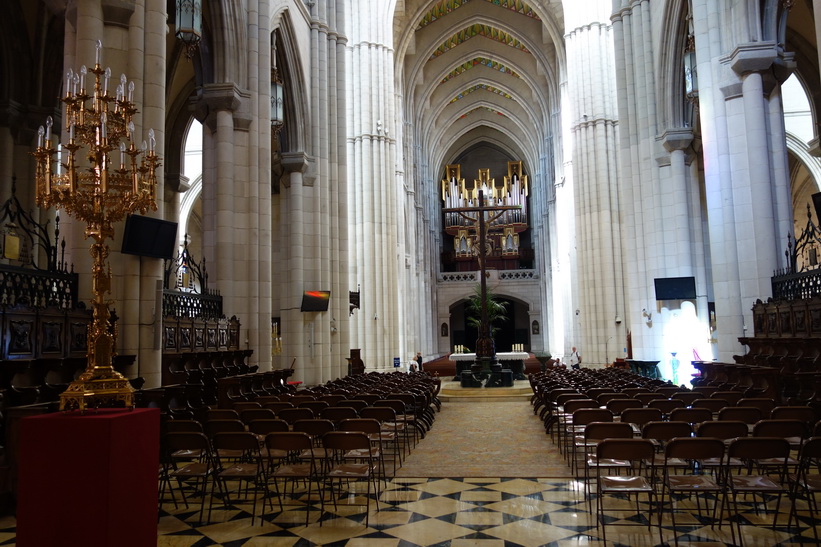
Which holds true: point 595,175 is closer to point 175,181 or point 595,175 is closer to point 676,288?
point 676,288

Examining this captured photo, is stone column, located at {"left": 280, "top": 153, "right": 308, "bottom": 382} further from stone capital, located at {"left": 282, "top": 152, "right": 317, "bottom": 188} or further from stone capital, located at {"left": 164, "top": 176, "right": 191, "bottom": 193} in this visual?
stone capital, located at {"left": 164, "top": 176, "right": 191, "bottom": 193}

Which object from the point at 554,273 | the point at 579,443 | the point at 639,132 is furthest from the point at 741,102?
the point at 554,273

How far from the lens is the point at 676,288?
17.8 meters

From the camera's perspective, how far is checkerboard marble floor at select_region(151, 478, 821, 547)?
5.00 metres

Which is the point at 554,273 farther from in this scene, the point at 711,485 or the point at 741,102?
the point at 711,485

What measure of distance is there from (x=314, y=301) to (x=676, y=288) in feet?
33.1

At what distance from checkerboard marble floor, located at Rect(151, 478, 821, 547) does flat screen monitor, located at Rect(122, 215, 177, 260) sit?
13.5 feet

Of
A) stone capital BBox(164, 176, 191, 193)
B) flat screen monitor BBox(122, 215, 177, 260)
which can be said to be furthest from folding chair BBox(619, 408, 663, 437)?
stone capital BBox(164, 176, 191, 193)

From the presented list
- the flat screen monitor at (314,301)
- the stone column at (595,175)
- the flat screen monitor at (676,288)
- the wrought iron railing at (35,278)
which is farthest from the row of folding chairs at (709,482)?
the stone column at (595,175)

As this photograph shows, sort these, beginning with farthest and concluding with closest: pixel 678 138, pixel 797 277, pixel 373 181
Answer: pixel 373 181
pixel 678 138
pixel 797 277

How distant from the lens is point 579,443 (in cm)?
736

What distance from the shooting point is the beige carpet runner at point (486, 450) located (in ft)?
25.7

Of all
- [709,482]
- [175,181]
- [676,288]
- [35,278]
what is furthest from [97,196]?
[175,181]

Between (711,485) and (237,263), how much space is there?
37.9 ft
